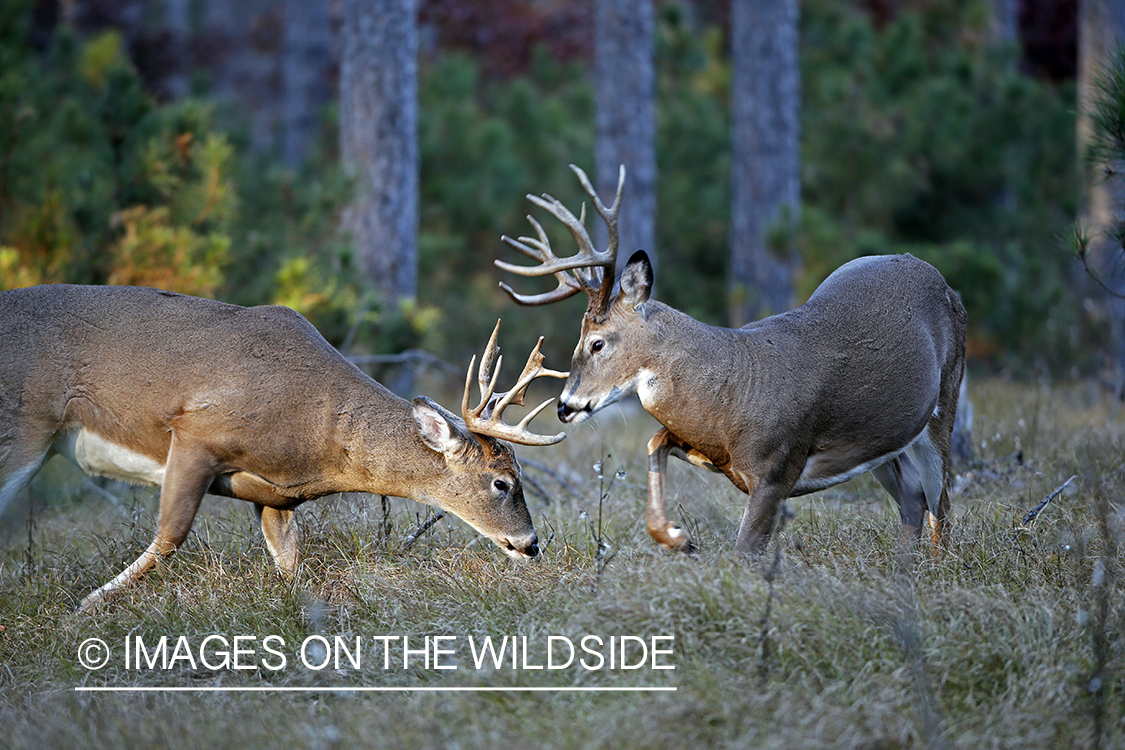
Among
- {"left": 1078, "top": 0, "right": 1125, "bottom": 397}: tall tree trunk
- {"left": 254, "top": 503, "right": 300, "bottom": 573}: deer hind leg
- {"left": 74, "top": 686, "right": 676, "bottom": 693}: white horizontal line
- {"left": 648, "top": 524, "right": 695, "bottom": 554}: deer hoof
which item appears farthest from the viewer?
{"left": 1078, "top": 0, "right": 1125, "bottom": 397}: tall tree trunk

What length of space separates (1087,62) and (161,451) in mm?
9999

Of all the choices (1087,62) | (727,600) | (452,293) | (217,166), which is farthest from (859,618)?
(452,293)

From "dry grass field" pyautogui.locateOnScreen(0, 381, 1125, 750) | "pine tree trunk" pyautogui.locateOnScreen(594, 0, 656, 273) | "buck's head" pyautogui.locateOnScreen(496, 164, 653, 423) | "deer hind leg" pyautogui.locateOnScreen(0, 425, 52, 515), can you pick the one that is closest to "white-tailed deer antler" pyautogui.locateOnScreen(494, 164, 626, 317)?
"buck's head" pyautogui.locateOnScreen(496, 164, 653, 423)

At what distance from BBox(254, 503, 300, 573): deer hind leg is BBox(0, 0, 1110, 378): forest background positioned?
2.39 meters

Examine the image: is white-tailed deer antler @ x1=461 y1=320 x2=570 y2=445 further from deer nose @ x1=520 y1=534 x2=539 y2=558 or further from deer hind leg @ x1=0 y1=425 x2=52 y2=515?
deer hind leg @ x1=0 y1=425 x2=52 y2=515

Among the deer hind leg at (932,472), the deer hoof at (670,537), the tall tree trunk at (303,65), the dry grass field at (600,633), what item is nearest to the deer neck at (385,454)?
the dry grass field at (600,633)

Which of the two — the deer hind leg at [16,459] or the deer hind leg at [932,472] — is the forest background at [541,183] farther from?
the deer hind leg at [932,472]

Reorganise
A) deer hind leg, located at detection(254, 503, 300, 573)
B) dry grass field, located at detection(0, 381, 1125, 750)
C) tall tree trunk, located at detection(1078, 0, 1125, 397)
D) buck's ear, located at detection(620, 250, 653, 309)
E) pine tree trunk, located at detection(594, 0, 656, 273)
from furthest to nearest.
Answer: pine tree trunk, located at detection(594, 0, 656, 273)
tall tree trunk, located at detection(1078, 0, 1125, 397)
deer hind leg, located at detection(254, 503, 300, 573)
buck's ear, located at detection(620, 250, 653, 309)
dry grass field, located at detection(0, 381, 1125, 750)

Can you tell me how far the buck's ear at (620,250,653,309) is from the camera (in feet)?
14.7

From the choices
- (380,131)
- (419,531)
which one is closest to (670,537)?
(419,531)

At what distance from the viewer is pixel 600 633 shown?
3.88 m

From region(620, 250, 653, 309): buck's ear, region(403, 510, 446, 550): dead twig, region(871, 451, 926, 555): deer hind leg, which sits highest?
region(620, 250, 653, 309): buck's ear

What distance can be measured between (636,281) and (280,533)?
203cm

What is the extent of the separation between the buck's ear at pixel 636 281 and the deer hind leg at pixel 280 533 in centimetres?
189
